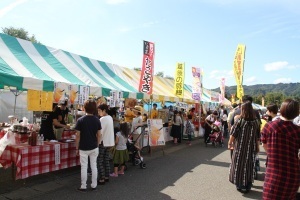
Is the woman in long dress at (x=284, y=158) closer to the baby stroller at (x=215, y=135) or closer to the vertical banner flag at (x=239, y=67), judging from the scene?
the baby stroller at (x=215, y=135)

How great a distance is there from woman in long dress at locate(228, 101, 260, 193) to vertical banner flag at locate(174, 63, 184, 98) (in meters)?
8.02

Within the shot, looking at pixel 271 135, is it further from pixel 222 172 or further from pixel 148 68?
pixel 148 68

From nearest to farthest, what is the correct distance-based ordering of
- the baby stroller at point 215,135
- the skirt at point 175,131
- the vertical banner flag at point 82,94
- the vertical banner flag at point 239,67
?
the vertical banner flag at point 82,94 < the baby stroller at point 215,135 < the skirt at point 175,131 < the vertical banner flag at point 239,67

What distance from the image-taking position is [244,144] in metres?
5.01

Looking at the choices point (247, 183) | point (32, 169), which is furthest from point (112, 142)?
point (247, 183)

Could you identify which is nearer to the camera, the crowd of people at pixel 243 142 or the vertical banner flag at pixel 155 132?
the crowd of people at pixel 243 142

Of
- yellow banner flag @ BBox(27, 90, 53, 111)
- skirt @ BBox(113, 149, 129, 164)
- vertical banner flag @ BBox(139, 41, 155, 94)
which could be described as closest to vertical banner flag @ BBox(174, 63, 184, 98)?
vertical banner flag @ BBox(139, 41, 155, 94)

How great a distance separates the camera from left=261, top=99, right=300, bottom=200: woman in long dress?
2.79 m

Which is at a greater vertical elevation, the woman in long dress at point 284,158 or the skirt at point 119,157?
the woman in long dress at point 284,158

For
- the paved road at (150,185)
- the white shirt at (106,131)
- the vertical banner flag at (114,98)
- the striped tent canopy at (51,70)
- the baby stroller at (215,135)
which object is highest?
the striped tent canopy at (51,70)

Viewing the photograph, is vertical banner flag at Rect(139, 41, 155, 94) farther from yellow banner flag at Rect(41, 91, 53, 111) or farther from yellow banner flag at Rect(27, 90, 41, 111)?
yellow banner flag at Rect(27, 90, 41, 111)

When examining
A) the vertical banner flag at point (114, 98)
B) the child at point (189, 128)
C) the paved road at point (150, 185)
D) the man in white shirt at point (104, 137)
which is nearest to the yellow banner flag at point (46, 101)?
the vertical banner flag at point (114, 98)

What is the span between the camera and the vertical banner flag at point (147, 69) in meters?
9.34

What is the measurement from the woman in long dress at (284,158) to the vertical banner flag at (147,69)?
6625 mm
